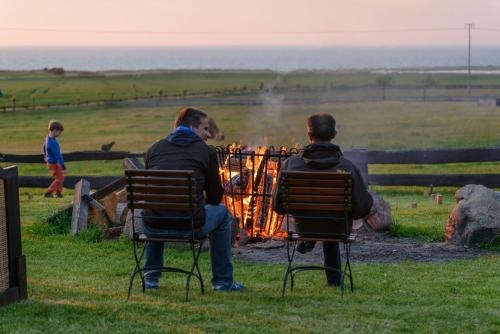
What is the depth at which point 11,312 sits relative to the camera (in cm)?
673

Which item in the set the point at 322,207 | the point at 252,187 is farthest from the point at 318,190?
the point at 252,187

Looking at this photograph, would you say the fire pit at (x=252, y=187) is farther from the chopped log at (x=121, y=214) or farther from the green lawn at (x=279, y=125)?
the green lawn at (x=279, y=125)

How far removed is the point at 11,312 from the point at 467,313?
335cm

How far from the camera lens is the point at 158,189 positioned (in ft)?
24.2

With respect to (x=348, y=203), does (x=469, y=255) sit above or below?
below

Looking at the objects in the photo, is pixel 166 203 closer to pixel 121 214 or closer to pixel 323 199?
pixel 323 199

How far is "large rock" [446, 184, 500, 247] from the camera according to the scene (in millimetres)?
10164

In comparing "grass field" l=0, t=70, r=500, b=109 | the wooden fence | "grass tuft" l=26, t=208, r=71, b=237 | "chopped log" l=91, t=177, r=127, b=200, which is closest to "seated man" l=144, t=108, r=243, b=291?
"chopped log" l=91, t=177, r=127, b=200

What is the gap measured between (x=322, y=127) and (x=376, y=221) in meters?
3.40

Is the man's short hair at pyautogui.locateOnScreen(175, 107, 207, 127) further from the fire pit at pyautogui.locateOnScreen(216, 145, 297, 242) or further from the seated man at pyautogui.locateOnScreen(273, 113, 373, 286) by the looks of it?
the fire pit at pyautogui.locateOnScreen(216, 145, 297, 242)

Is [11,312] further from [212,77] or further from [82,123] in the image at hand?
[212,77]

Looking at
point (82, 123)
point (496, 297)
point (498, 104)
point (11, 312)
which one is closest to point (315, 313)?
point (496, 297)

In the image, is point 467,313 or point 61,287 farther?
point 61,287

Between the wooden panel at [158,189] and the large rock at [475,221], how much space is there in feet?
13.4
